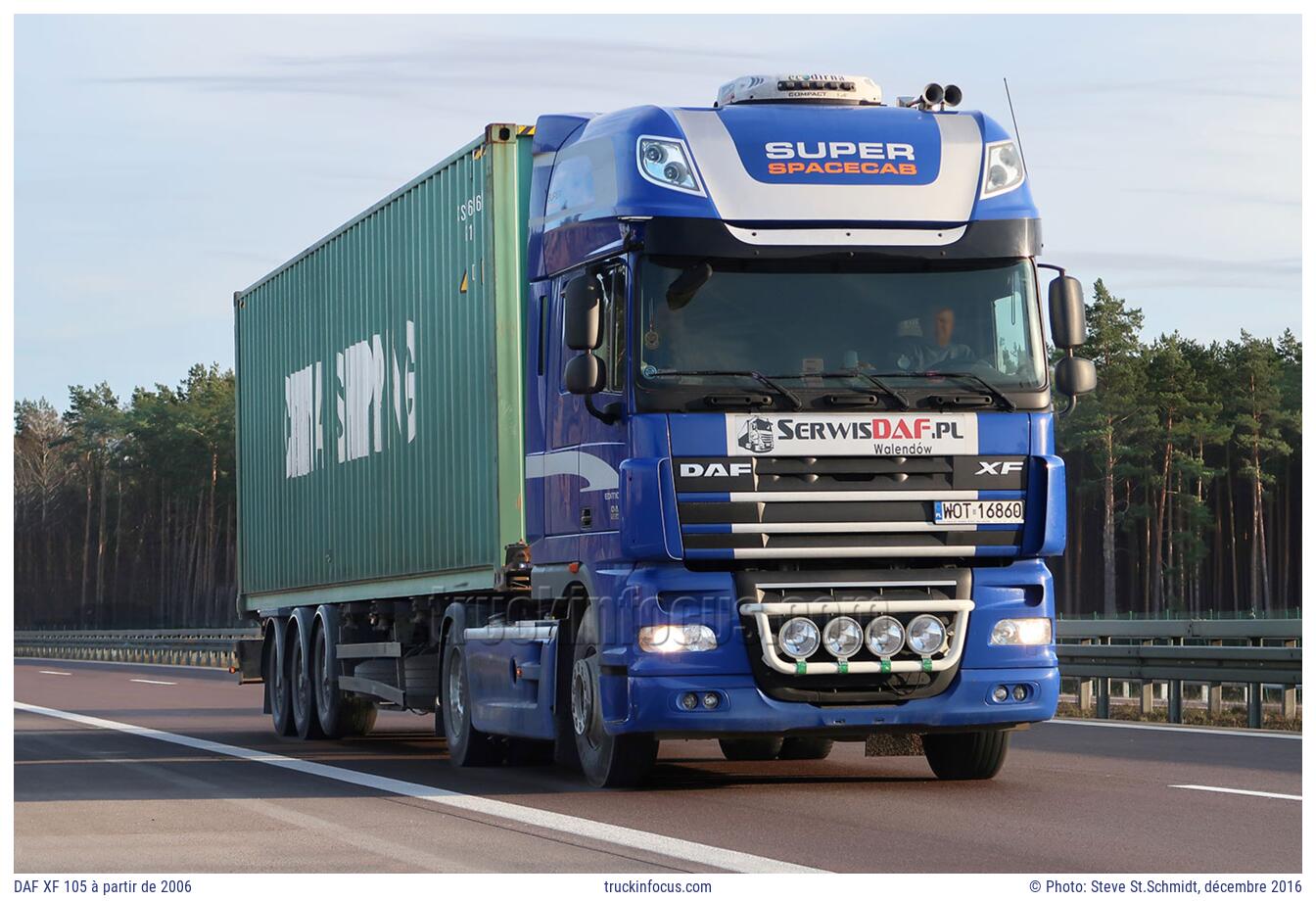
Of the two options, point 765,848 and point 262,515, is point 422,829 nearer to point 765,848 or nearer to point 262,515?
point 765,848

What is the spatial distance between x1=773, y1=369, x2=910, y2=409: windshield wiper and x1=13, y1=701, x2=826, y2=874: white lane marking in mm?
2664

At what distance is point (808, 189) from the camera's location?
12.0 m

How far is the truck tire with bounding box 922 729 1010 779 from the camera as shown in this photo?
13008 mm

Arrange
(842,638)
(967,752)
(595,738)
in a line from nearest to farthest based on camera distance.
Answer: (842,638), (595,738), (967,752)

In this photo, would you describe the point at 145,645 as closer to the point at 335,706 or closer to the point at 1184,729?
the point at 335,706

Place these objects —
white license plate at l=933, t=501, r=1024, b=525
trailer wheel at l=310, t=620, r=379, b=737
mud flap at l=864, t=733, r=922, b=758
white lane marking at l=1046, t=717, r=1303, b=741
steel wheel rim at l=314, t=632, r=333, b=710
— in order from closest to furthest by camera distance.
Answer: white license plate at l=933, t=501, r=1024, b=525, mud flap at l=864, t=733, r=922, b=758, white lane marking at l=1046, t=717, r=1303, b=741, trailer wheel at l=310, t=620, r=379, b=737, steel wheel rim at l=314, t=632, r=333, b=710

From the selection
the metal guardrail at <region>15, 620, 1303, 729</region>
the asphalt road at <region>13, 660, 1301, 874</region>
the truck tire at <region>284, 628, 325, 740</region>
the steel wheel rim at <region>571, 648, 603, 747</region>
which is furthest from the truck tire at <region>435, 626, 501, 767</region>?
the metal guardrail at <region>15, 620, 1303, 729</region>

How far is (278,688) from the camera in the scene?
19.9 meters

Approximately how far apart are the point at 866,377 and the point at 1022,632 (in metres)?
1.69

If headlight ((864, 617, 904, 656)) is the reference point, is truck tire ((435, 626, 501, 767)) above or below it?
below

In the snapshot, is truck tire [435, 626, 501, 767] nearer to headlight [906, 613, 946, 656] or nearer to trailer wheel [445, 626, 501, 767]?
trailer wheel [445, 626, 501, 767]

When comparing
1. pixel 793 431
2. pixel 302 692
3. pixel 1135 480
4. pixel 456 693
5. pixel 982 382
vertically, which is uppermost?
pixel 1135 480

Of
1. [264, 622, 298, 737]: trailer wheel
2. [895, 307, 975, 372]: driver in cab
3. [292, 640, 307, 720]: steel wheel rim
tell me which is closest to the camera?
[895, 307, 975, 372]: driver in cab

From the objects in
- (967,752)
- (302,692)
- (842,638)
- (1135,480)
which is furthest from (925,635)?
(1135,480)
